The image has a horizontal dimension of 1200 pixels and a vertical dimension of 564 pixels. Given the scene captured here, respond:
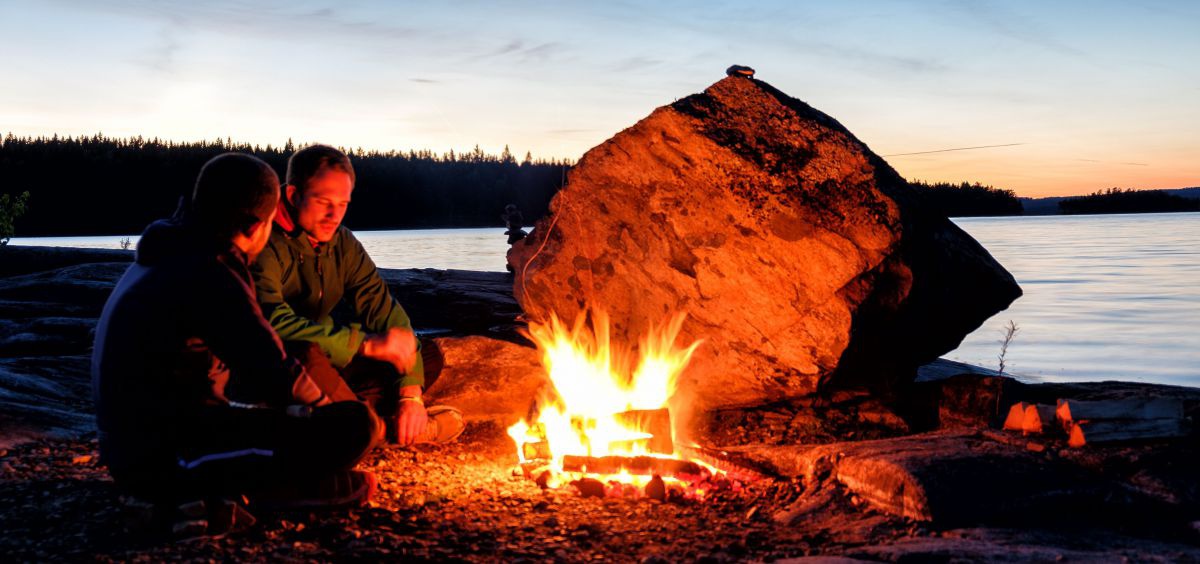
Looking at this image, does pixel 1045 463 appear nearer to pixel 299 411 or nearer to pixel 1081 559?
pixel 1081 559

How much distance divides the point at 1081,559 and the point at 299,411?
297 cm

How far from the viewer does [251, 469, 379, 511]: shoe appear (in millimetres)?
3850

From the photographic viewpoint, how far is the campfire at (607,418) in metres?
4.62

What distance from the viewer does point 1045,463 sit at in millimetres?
3951

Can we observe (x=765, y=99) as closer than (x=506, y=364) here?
Yes

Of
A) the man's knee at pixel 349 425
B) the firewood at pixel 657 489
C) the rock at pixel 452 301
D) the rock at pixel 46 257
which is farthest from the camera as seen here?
the rock at pixel 46 257

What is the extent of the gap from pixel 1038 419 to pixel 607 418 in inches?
90.0

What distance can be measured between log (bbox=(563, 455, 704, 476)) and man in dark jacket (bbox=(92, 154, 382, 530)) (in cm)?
131

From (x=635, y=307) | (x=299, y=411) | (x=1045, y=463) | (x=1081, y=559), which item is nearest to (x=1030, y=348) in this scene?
(x=635, y=307)

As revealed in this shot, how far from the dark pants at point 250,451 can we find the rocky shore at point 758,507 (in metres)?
0.20

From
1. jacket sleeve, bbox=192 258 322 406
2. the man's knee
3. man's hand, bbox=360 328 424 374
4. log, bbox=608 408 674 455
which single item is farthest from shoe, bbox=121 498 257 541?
log, bbox=608 408 674 455

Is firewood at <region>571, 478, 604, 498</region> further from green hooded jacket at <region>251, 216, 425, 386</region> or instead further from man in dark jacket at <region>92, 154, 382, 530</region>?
man in dark jacket at <region>92, 154, 382, 530</region>

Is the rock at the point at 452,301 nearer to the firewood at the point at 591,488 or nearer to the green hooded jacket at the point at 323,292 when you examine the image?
the green hooded jacket at the point at 323,292

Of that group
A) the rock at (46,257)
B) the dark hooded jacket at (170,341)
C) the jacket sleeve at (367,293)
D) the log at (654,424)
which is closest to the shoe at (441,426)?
the jacket sleeve at (367,293)
